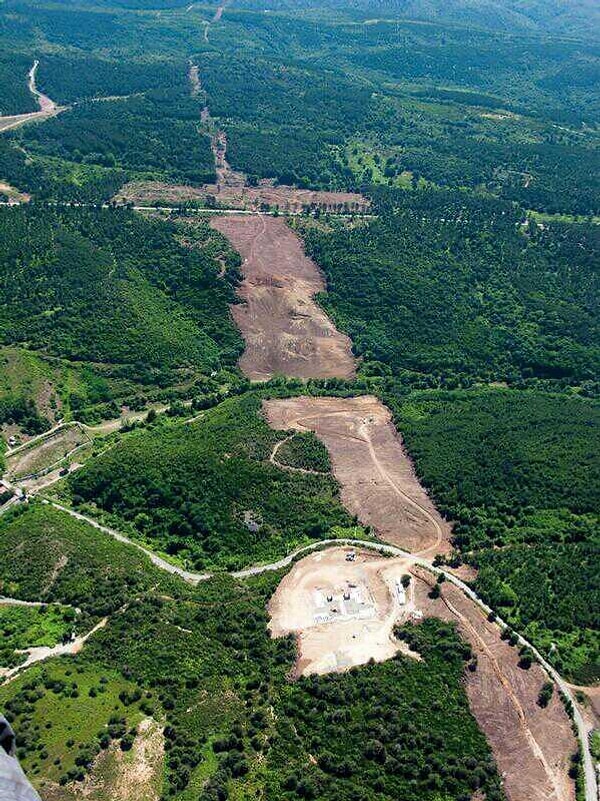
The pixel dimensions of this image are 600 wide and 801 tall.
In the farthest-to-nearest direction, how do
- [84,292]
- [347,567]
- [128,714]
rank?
1. [84,292]
2. [347,567]
3. [128,714]

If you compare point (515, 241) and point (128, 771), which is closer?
point (128, 771)

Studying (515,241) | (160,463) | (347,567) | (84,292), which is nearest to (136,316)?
(84,292)

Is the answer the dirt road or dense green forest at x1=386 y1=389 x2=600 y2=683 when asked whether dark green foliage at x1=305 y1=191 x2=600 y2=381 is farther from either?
the dirt road

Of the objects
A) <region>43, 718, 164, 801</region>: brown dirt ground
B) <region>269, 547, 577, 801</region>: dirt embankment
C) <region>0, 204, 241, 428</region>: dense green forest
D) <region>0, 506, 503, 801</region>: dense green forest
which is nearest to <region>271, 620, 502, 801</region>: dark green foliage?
<region>0, 506, 503, 801</region>: dense green forest

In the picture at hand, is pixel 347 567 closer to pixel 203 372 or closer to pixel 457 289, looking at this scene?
pixel 203 372

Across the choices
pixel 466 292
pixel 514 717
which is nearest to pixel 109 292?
pixel 466 292

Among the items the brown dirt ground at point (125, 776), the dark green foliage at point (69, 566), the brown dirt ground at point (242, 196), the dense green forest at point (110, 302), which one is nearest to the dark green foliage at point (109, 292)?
the dense green forest at point (110, 302)
